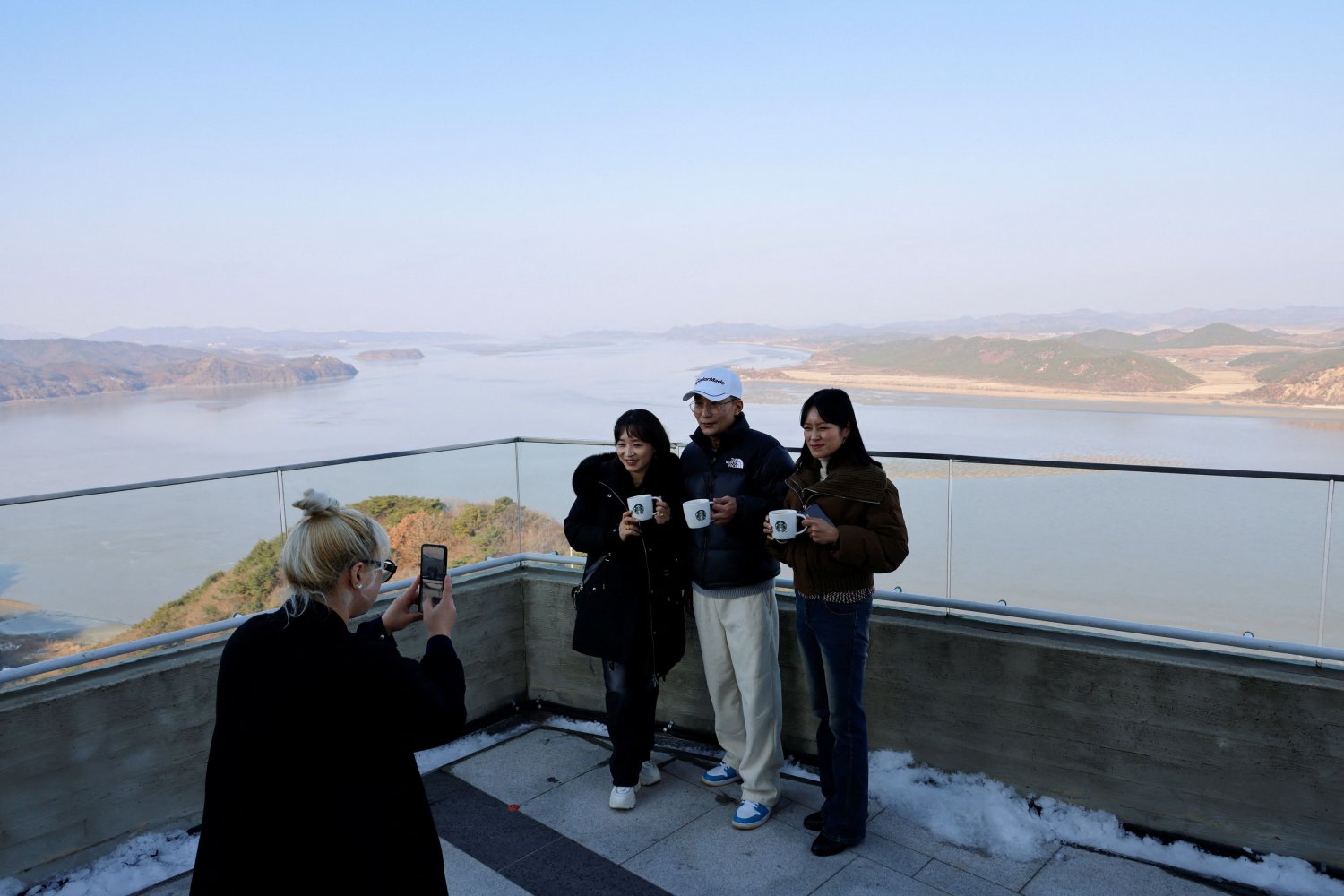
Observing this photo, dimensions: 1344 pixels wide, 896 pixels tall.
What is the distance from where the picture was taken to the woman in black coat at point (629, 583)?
4.20 m

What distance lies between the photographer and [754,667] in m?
4.06

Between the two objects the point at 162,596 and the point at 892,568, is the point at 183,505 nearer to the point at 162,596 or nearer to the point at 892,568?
the point at 162,596

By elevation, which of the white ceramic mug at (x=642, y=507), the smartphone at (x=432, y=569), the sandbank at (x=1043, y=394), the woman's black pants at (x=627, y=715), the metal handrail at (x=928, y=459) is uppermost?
the smartphone at (x=432, y=569)

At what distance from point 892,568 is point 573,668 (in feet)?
8.13

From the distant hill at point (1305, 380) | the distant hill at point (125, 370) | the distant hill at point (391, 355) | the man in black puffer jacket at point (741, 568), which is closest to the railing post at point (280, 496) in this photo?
the man in black puffer jacket at point (741, 568)

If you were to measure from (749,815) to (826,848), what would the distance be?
40cm

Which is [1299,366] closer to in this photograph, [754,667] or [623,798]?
[754,667]

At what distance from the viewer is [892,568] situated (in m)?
3.50

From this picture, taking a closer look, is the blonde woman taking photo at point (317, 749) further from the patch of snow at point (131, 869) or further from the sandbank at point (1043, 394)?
the sandbank at point (1043, 394)

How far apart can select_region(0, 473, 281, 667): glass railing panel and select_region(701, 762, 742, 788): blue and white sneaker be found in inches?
98.6

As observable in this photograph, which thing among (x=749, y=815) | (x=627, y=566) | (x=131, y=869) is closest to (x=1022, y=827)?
(x=749, y=815)

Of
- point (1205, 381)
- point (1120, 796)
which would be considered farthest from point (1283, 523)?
point (1205, 381)

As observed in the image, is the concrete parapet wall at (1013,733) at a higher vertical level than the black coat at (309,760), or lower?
lower

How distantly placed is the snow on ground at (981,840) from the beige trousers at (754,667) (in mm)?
565
